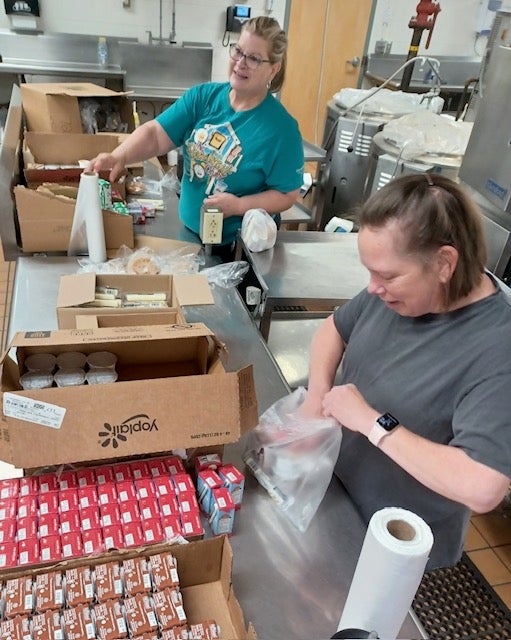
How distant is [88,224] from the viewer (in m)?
1.85

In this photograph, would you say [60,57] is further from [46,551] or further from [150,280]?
[46,551]

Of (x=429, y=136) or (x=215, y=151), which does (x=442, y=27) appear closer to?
(x=429, y=136)

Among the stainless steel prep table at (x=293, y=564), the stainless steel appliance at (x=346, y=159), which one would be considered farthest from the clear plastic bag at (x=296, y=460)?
the stainless steel appliance at (x=346, y=159)

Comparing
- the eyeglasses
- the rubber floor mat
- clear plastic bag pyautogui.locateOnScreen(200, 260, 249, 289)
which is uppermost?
the eyeglasses

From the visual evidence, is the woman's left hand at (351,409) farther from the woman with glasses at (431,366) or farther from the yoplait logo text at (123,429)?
the yoplait logo text at (123,429)

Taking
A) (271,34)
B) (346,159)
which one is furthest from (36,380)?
(346,159)

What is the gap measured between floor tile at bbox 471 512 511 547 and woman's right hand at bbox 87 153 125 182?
6.84 feet

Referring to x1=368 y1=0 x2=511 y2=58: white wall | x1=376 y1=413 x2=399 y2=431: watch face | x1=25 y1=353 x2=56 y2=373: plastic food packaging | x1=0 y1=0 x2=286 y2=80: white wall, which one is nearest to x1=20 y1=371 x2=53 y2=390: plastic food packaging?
x1=25 y1=353 x2=56 y2=373: plastic food packaging

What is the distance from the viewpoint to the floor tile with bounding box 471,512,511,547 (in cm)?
224

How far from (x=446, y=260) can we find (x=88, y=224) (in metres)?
1.29

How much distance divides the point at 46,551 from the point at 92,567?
90 millimetres

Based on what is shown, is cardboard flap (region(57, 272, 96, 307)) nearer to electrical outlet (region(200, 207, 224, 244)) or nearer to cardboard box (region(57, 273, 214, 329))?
cardboard box (region(57, 273, 214, 329))

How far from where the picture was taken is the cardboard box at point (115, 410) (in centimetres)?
95

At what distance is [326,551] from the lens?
105 cm
